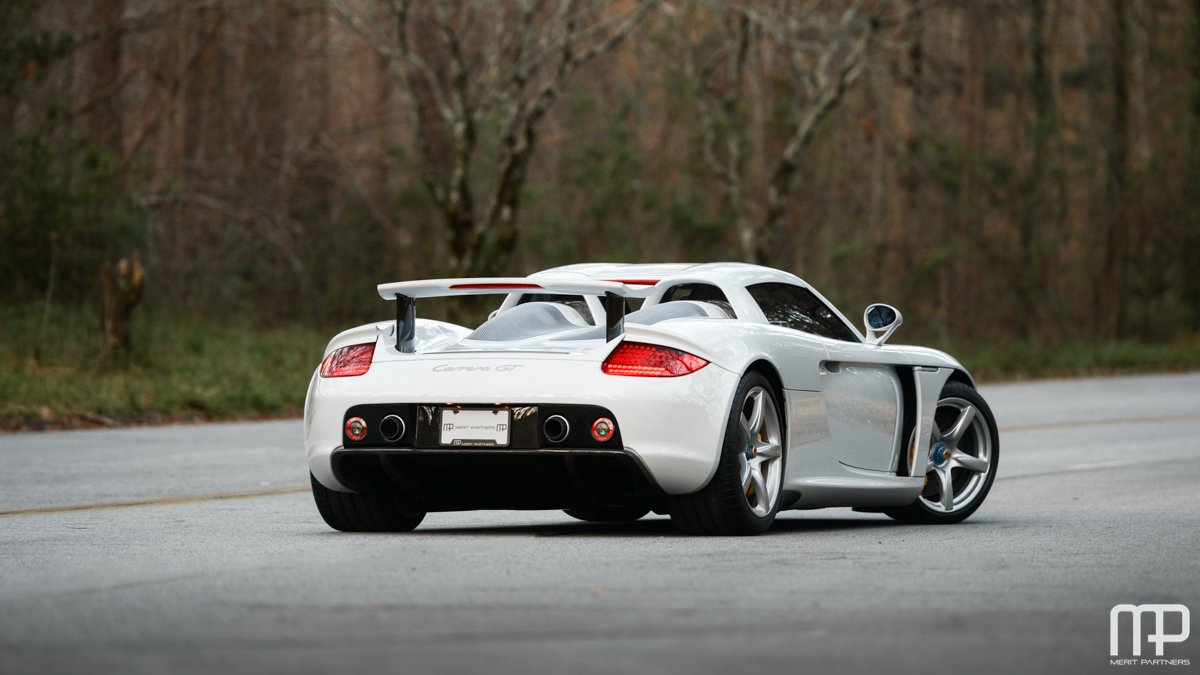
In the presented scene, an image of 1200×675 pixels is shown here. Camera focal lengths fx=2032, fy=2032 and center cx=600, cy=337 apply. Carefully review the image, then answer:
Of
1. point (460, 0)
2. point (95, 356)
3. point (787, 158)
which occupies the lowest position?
point (95, 356)

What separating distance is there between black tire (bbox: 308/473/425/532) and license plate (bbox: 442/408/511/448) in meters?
0.85

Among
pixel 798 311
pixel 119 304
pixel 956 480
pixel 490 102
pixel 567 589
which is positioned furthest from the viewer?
pixel 490 102

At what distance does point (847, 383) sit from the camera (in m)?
9.88

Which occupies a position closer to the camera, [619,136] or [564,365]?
[564,365]

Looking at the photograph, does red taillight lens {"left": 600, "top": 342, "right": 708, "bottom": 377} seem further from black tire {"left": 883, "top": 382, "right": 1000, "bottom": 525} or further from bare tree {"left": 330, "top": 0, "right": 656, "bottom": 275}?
bare tree {"left": 330, "top": 0, "right": 656, "bottom": 275}

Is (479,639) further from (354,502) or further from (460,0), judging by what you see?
(460,0)

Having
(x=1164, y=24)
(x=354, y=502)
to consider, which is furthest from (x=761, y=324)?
(x=1164, y=24)

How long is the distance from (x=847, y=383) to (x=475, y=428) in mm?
2105

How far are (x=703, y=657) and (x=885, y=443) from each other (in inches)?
193

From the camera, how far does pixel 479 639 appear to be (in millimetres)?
5727

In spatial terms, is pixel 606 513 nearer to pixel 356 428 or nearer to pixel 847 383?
pixel 847 383

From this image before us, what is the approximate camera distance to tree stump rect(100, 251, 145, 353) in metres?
24.7

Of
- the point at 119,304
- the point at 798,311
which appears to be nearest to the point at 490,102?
the point at 119,304

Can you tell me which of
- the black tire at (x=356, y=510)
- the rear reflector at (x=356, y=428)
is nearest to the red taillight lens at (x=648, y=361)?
the rear reflector at (x=356, y=428)
